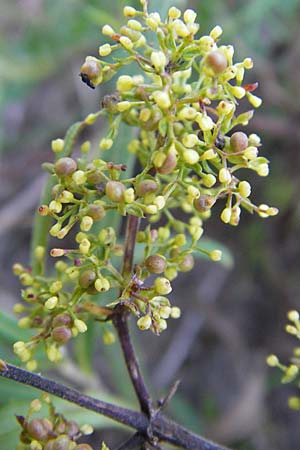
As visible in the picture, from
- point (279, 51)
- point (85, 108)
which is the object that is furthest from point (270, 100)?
point (85, 108)


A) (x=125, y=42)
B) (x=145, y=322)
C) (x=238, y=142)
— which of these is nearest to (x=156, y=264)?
(x=145, y=322)

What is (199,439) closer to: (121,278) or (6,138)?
(121,278)

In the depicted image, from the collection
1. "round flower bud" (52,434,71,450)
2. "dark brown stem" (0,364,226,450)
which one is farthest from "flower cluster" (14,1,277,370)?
"round flower bud" (52,434,71,450)

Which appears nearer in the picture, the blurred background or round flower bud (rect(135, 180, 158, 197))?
round flower bud (rect(135, 180, 158, 197))

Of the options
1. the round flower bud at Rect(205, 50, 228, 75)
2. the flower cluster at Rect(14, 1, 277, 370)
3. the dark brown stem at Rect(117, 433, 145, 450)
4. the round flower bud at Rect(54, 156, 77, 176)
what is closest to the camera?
the round flower bud at Rect(205, 50, 228, 75)

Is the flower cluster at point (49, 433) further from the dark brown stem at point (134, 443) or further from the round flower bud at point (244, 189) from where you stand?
the round flower bud at point (244, 189)

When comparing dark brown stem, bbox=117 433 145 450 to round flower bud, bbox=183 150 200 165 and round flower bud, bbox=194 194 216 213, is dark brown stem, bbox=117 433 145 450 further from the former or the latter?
round flower bud, bbox=183 150 200 165
